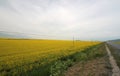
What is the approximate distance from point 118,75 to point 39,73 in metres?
5.09

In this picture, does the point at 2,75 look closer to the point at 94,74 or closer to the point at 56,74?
the point at 56,74

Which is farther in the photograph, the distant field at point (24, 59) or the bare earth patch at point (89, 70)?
the distant field at point (24, 59)

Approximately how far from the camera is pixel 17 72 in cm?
1012

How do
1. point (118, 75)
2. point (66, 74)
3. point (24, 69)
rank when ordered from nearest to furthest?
point (118, 75)
point (66, 74)
point (24, 69)

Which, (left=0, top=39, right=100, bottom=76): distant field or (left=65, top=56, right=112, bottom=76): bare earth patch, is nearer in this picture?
(left=65, top=56, right=112, bottom=76): bare earth patch

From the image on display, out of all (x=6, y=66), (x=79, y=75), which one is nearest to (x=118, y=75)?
(x=79, y=75)

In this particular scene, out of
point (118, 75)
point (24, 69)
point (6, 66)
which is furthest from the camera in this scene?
point (6, 66)

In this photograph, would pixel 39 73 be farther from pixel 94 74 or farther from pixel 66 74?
pixel 94 74

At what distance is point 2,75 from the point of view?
9570 millimetres

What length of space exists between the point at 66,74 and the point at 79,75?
894 millimetres

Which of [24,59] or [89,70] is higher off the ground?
[24,59]

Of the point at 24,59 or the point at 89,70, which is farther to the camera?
the point at 24,59

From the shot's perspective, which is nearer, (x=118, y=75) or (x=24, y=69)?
(x=118, y=75)

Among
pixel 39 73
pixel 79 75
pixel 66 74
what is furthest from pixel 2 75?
pixel 79 75
